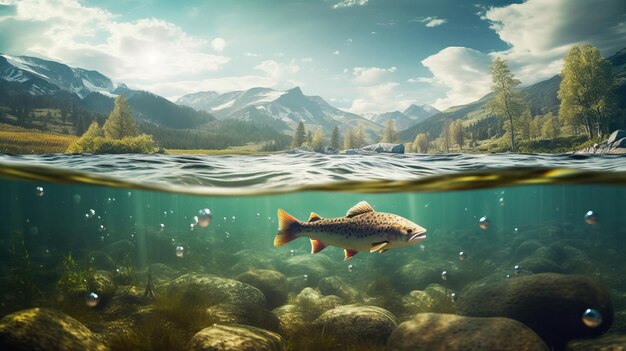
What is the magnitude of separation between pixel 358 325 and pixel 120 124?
1528 cm

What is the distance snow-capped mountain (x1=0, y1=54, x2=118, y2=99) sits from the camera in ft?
51.9

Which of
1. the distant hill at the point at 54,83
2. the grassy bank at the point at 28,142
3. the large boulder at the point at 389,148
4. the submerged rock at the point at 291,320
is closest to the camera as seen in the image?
A: the submerged rock at the point at 291,320

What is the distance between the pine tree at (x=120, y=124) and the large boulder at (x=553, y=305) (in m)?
16.5

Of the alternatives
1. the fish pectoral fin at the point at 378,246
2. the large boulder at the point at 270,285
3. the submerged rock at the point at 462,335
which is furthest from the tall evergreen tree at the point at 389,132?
the fish pectoral fin at the point at 378,246

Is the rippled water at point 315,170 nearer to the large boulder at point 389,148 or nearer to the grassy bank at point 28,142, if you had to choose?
the grassy bank at point 28,142

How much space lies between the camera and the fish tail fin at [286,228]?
24.1ft

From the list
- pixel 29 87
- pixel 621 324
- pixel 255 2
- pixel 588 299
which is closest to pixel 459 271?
pixel 621 324

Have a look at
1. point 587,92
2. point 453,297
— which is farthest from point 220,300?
point 587,92

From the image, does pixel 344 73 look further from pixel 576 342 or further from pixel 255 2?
pixel 576 342

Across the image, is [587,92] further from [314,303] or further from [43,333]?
[43,333]

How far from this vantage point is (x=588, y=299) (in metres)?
9.24

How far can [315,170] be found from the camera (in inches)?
494

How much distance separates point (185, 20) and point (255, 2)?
2.48m

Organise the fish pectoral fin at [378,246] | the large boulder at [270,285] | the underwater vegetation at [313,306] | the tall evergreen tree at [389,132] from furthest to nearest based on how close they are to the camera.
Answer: the tall evergreen tree at [389,132]
the large boulder at [270,285]
the underwater vegetation at [313,306]
the fish pectoral fin at [378,246]
